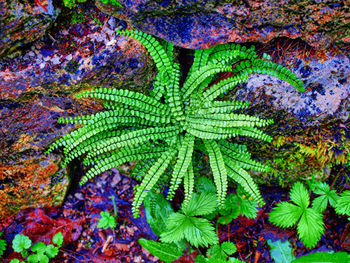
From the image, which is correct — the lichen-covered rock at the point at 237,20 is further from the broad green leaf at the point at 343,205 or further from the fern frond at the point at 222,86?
the broad green leaf at the point at 343,205

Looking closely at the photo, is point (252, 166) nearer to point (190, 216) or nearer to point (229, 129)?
point (229, 129)

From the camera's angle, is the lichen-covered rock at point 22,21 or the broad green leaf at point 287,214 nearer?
the lichen-covered rock at point 22,21

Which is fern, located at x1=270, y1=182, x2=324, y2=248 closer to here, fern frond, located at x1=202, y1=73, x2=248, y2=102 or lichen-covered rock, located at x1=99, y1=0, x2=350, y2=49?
fern frond, located at x1=202, y1=73, x2=248, y2=102

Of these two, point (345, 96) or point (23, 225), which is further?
point (23, 225)

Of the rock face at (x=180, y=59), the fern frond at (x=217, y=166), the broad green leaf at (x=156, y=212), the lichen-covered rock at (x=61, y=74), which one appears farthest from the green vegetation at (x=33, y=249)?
the fern frond at (x=217, y=166)

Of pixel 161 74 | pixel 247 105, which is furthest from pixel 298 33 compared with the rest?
pixel 161 74

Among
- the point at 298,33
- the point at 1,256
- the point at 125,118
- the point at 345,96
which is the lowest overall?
the point at 1,256
